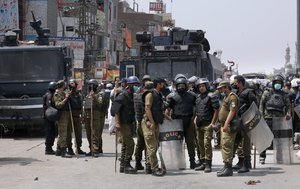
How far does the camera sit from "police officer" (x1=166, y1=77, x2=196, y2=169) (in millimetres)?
11211

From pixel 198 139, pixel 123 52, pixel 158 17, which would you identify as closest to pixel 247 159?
pixel 198 139

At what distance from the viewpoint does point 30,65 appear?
19.1m

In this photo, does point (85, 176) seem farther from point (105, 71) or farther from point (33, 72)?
point (105, 71)

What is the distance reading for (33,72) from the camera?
19062 mm

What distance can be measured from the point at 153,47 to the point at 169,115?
27.6ft

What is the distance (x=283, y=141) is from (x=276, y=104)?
734 mm

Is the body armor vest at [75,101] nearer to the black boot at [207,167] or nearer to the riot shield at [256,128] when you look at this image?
the black boot at [207,167]

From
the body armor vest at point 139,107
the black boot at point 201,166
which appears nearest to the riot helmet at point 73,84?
the body armor vest at point 139,107

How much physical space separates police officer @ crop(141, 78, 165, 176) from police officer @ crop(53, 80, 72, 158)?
352cm

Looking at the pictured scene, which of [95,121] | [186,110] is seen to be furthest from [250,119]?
[95,121]

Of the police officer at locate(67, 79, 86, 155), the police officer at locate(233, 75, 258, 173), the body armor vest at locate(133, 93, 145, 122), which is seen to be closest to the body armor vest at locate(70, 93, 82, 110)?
the police officer at locate(67, 79, 86, 155)

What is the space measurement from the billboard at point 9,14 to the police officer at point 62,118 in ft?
83.8

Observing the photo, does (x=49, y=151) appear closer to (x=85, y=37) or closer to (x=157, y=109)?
(x=157, y=109)

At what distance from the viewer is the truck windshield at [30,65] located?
19.0m
